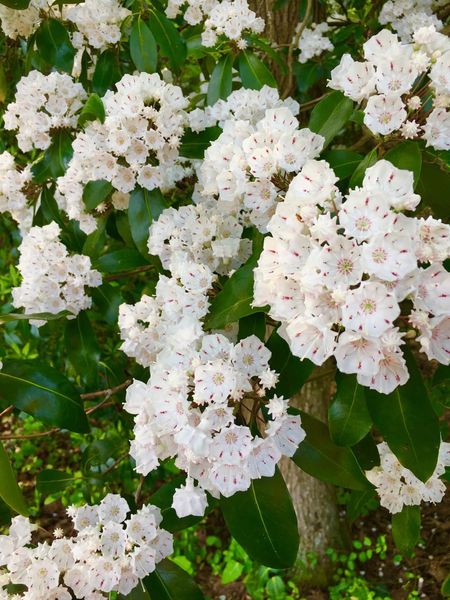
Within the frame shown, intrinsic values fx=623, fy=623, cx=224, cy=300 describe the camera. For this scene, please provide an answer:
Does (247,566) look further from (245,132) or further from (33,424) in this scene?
(245,132)

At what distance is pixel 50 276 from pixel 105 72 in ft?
2.59

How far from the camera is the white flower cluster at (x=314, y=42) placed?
2543 millimetres

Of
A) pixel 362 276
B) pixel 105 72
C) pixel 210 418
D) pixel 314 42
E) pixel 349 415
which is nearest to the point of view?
pixel 362 276

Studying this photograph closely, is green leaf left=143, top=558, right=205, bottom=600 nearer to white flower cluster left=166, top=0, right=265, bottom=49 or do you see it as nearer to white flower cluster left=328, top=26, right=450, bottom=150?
white flower cluster left=328, top=26, right=450, bottom=150

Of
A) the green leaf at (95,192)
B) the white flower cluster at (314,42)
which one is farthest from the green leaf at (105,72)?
the white flower cluster at (314,42)

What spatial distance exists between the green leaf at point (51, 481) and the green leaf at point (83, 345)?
0.34 metres

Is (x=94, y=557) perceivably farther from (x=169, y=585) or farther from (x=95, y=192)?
(x=95, y=192)

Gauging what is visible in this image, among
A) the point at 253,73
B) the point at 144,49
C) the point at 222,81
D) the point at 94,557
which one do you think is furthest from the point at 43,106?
the point at 94,557

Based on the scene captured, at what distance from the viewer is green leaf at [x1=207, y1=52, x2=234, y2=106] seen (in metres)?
1.96

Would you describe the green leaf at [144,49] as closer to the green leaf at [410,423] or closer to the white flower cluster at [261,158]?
the white flower cluster at [261,158]

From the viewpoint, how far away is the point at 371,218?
1035 mm

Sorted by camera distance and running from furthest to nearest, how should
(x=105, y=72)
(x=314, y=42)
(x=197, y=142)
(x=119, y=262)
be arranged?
(x=314, y=42)
(x=105, y=72)
(x=119, y=262)
(x=197, y=142)

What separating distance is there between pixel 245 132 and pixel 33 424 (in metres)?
2.95

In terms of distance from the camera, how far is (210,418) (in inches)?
46.5
